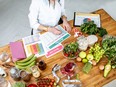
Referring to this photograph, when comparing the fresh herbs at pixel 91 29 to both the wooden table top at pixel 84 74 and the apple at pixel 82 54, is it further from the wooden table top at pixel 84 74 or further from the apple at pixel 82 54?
the apple at pixel 82 54

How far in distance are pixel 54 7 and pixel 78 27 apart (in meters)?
0.36

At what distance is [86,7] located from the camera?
3678 millimetres

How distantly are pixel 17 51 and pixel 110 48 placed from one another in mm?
910

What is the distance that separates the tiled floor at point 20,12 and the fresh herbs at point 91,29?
140cm

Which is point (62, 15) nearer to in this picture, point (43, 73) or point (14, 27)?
point (43, 73)

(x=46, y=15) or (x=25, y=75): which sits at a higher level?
(x=46, y=15)

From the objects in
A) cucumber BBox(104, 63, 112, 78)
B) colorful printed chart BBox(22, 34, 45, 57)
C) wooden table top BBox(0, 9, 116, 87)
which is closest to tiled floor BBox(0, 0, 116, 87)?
colorful printed chart BBox(22, 34, 45, 57)

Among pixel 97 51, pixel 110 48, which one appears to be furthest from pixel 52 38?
pixel 110 48

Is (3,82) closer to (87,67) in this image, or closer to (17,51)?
(17,51)

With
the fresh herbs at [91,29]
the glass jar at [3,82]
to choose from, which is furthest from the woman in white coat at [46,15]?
the glass jar at [3,82]

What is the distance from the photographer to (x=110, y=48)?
189 centimetres

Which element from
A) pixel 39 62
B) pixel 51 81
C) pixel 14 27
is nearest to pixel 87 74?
pixel 51 81

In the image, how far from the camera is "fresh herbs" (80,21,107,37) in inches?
81.7

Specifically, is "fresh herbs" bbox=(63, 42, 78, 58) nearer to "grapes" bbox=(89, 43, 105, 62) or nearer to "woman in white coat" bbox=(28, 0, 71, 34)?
"grapes" bbox=(89, 43, 105, 62)
